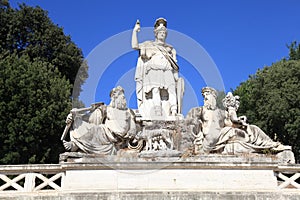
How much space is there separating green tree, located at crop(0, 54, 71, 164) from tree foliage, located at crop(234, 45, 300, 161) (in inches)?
523

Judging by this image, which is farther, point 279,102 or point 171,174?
point 279,102

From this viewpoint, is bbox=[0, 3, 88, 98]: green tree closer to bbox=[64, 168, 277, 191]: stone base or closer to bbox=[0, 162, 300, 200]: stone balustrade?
bbox=[0, 162, 300, 200]: stone balustrade

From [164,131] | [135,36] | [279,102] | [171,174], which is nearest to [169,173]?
[171,174]

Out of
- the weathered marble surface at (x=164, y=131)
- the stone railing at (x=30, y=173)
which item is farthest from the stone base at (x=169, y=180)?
the weathered marble surface at (x=164, y=131)

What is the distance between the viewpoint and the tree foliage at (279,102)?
23.8m

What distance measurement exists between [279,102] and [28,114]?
1536 cm

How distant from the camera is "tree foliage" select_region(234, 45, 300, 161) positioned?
23.8 metres

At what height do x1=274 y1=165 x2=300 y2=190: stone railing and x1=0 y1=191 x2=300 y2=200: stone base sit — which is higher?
x1=274 y1=165 x2=300 y2=190: stone railing

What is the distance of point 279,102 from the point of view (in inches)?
944

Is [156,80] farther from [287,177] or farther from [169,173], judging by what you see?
[287,177]

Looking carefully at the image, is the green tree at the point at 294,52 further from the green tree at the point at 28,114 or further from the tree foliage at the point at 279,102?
the green tree at the point at 28,114

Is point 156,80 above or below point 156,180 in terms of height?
above

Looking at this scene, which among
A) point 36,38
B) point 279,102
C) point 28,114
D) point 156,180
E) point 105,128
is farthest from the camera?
point 36,38

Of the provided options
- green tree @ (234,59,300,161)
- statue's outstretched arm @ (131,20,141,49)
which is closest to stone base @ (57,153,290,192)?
statue's outstretched arm @ (131,20,141,49)
